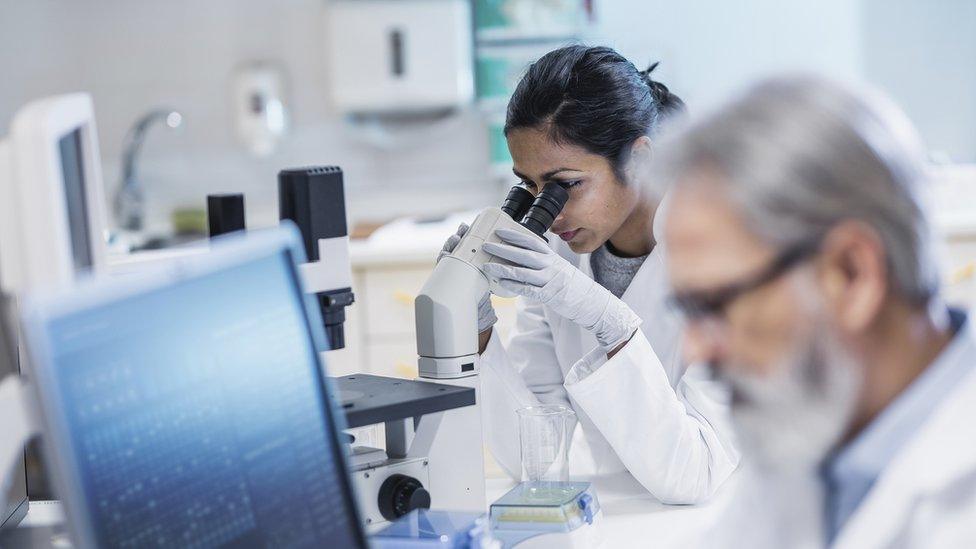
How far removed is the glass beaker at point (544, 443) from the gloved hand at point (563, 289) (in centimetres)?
23

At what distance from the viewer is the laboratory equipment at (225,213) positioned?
1.52 meters

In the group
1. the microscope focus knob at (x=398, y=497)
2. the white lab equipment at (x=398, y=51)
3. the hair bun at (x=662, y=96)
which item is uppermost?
the white lab equipment at (x=398, y=51)

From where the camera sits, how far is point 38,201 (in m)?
0.91

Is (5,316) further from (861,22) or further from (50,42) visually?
(861,22)

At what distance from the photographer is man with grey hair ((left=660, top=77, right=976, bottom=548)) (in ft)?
2.76

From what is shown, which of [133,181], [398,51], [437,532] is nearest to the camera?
[437,532]

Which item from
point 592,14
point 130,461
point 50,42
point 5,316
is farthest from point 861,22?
point 130,461

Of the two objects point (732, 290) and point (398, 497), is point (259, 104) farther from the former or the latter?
point (732, 290)

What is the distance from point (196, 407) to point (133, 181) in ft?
10.3

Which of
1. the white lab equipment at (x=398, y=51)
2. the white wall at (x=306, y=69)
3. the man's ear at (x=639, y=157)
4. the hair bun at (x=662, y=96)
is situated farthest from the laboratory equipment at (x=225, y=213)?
the white wall at (x=306, y=69)

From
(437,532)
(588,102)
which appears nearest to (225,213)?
(437,532)

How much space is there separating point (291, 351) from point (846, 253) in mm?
519

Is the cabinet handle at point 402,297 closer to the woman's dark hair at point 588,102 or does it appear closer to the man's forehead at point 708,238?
the woman's dark hair at point 588,102

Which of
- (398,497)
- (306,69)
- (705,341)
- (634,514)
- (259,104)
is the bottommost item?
(634,514)
